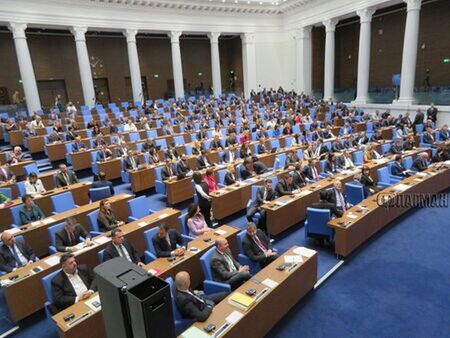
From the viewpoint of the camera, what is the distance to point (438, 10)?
19469 millimetres

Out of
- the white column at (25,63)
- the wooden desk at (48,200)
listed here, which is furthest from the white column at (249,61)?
the wooden desk at (48,200)

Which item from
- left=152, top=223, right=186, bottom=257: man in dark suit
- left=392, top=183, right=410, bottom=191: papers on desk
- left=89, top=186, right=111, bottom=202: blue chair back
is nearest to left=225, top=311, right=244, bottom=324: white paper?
left=152, top=223, right=186, bottom=257: man in dark suit

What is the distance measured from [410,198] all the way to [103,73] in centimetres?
2228

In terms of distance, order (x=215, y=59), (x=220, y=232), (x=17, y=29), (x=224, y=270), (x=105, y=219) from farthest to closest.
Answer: (x=215, y=59) < (x=17, y=29) < (x=105, y=219) < (x=220, y=232) < (x=224, y=270)

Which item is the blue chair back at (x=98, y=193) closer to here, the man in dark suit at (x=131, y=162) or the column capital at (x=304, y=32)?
the man in dark suit at (x=131, y=162)

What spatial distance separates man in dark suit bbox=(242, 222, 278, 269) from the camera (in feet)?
16.7

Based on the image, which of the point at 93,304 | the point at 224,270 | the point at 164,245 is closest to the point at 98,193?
the point at 164,245

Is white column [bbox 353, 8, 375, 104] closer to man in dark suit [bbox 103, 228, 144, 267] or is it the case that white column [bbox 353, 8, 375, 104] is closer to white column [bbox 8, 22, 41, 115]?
white column [bbox 8, 22, 41, 115]

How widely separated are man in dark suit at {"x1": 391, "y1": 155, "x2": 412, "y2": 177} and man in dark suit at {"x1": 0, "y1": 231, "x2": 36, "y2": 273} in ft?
28.8

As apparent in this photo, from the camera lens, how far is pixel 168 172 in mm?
8945

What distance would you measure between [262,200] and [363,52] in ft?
52.4

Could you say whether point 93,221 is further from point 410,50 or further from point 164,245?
point 410,50

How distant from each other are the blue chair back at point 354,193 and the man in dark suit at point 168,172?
14.2 feet

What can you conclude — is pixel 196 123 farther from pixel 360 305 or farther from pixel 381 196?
pixel 360 305
